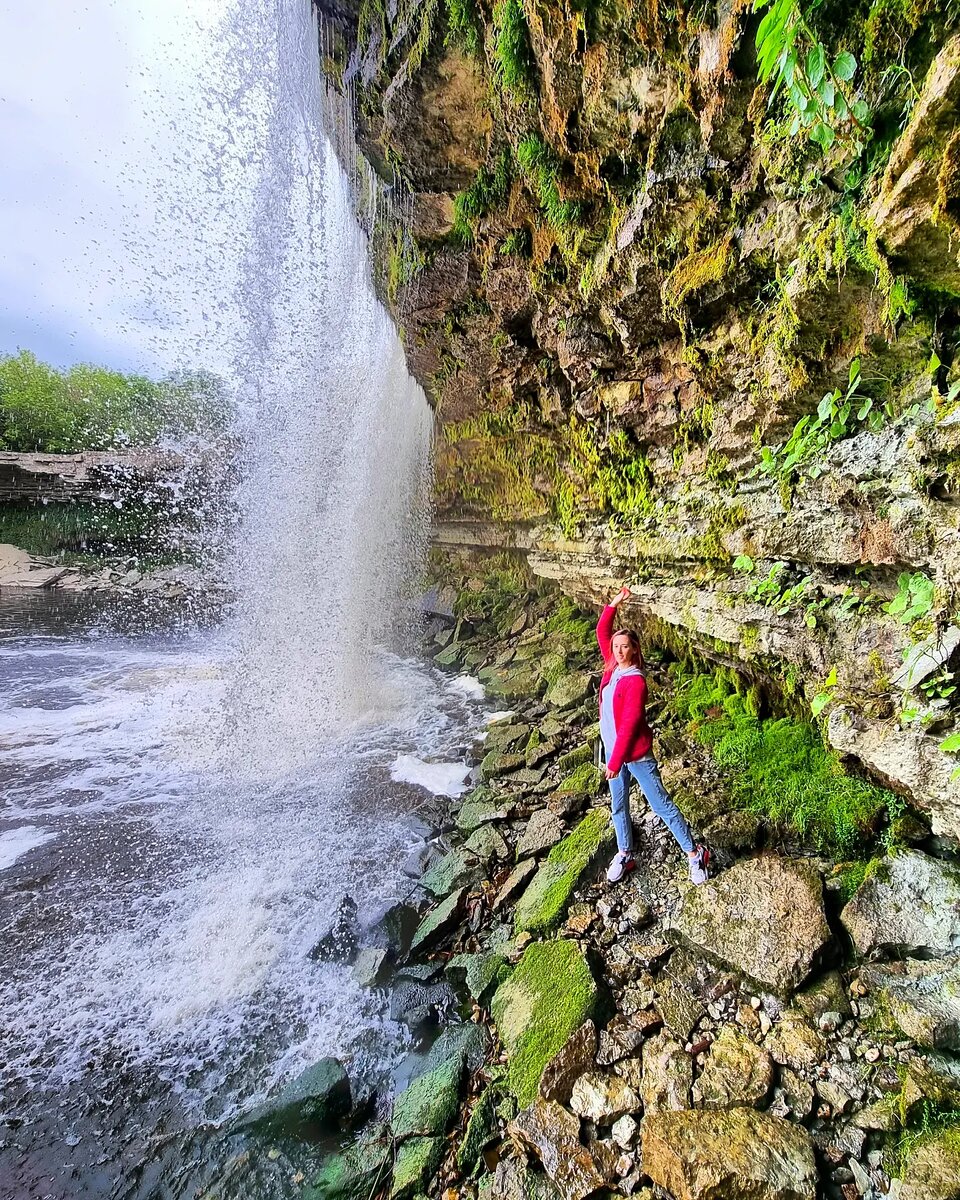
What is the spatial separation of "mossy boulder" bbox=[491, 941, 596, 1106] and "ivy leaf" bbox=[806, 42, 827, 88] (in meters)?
5.18

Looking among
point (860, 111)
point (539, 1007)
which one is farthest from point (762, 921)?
point (860, 111)

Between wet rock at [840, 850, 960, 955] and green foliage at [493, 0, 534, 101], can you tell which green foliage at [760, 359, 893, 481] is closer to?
wet rock at [840, 850, 960, 955]

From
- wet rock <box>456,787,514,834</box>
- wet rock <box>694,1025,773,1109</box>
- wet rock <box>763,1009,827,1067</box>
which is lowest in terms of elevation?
wet rock <box>456,787,514,834</box>

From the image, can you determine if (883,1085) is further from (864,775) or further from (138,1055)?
(138,1055)

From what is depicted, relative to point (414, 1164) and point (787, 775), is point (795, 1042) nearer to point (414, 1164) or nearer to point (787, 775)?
point (787, 775)

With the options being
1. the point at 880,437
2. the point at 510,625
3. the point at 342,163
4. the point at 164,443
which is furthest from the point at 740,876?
the point at 164,443

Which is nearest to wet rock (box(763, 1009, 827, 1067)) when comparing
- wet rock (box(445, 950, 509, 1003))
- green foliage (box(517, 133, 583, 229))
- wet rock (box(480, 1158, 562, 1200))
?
wet rock (box(480, 1158, 562, 1200))

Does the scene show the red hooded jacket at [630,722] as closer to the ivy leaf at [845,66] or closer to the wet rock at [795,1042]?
the wet rock at [795,1042]

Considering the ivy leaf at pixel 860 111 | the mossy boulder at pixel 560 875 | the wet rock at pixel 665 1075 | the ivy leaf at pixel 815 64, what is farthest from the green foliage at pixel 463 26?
the wet rock at pixel 665 1075

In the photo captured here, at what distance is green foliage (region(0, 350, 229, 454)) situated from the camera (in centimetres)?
3030

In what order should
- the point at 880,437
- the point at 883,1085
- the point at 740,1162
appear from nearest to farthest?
the point at 740,1162 → the point at 883,1085 → the point at 880,437

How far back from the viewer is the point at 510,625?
12.9 m

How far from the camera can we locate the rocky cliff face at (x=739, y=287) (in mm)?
2480

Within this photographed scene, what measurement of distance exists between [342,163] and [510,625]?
10.7m
